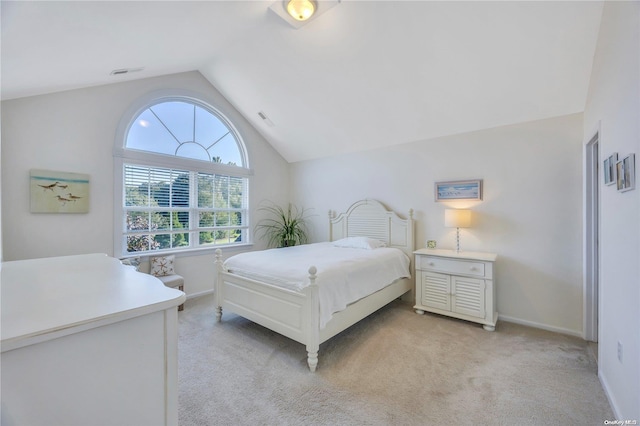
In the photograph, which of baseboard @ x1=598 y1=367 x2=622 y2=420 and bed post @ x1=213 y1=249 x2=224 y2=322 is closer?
baseboard @ x1=598 y1=367 x2=622 y2=420

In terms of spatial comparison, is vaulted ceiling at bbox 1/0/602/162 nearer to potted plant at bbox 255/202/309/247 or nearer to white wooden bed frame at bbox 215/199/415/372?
white wooden bed frame at bbox 215/199/415/372

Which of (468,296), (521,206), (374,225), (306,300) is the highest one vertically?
(521,206)

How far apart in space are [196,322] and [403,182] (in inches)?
129

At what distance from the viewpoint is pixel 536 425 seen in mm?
1609

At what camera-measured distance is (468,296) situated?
2992mm

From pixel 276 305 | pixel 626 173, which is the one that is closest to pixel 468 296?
pixel 626 173

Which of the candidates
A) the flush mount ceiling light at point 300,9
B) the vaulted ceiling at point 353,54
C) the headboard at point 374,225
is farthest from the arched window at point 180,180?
the flush mount ceiling light at point 300,9

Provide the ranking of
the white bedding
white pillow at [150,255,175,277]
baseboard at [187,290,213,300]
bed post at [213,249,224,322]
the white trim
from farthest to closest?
baseboard at [187,290,213,300], white pillow at [150,255,175,277], bed post at [213,249,224,322], the white bedding, the white trim

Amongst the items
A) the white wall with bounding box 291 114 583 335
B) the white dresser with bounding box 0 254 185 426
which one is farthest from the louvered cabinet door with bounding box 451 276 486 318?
the white dresser with bounding box 0 254 185 426

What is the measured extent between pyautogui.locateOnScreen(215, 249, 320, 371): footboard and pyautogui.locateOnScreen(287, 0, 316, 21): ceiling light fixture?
93.1 inches

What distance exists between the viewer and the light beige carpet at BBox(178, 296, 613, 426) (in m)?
1.70

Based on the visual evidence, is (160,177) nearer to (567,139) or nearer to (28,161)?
(28,161)

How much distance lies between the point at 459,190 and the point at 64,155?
464 centimetres

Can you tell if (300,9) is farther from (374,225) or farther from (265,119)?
(374,225)
